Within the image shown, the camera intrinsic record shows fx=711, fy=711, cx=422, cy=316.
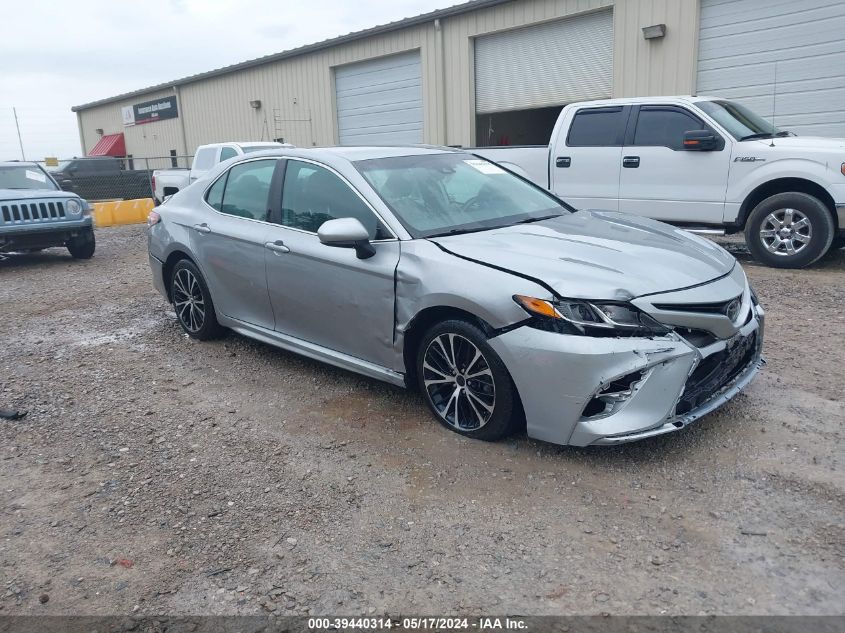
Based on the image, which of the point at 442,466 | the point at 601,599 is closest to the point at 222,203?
the point at 442,466

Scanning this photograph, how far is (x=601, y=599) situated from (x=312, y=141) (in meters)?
20.5

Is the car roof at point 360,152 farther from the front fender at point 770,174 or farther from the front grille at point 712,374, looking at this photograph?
the front fender at point 770,174

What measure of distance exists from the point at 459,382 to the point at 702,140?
19.3 feet

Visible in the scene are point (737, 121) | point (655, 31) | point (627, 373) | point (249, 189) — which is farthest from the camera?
point (655, 31)

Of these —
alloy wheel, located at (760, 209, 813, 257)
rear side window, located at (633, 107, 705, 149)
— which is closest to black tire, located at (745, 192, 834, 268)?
alloy wheel, located at (760, 209, 813, 257)

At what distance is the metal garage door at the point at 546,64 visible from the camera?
1437 cm

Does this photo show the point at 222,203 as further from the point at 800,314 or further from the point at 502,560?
the point at 800,314

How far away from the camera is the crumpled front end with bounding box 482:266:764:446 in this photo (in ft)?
10.9

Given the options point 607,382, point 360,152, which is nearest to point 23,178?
point 360,152

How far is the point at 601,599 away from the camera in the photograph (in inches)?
103

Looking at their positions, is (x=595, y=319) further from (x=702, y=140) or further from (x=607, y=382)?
(x=702, y=140)

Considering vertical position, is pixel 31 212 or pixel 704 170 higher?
pixel 704 170

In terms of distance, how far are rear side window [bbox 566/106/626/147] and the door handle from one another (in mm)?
5693

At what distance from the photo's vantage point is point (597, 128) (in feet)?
30.2
